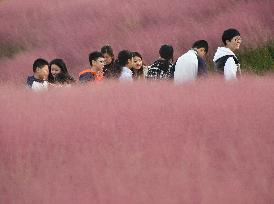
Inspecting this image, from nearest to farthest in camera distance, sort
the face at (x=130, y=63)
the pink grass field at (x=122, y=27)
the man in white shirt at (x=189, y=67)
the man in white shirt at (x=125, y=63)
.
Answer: the man in white shirt at (x=189, y=67)
the man in white shirt at (x=125, y=63)
the face at (x=130, y=63)
the pink grass field at (x=122, y=27)

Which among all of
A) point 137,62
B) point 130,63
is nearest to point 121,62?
point 130,63

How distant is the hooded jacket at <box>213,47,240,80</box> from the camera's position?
27.6ft

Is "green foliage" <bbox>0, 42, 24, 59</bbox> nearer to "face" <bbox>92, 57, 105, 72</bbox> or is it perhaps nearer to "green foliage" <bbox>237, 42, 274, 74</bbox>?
"green foliage" <bbox>237, 42, 274, 74</bbox>

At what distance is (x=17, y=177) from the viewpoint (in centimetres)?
605

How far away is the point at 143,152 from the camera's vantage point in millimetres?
5992

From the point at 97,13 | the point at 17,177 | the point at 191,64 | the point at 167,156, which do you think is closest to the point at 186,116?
the point at 167,156

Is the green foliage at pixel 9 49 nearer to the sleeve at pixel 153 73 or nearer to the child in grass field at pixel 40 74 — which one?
the child in grass field at pixel 40 74

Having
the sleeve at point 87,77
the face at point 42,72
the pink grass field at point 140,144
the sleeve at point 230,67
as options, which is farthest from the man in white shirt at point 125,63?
the pink grass field at point 140,144

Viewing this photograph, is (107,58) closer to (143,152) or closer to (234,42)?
(234,42)

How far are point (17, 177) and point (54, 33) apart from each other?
8.70 m

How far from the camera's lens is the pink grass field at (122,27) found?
1298 centimetres

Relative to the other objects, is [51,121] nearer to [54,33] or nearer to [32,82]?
[32,82]

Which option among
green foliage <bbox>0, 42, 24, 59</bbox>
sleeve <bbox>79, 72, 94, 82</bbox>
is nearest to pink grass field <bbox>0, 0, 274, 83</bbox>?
green foliage <bbox>0, 42, 24, 59</bbox>

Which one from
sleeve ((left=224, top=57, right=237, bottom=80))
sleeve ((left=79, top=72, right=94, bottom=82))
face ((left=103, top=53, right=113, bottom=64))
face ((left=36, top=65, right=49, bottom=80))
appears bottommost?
sleeve ((left=224, top=57, right=237, bottom=80))
